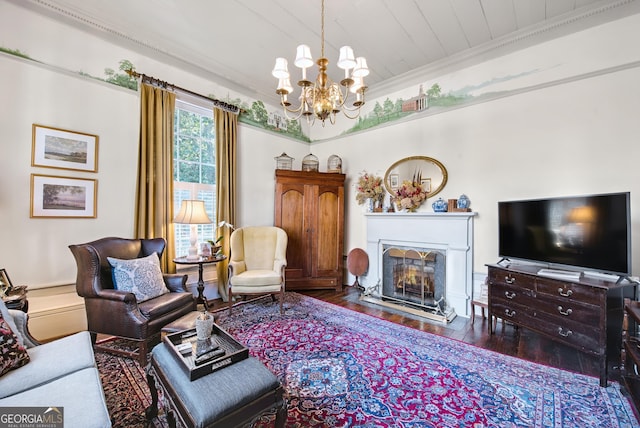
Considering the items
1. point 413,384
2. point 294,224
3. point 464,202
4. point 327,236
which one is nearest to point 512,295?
point 464,202

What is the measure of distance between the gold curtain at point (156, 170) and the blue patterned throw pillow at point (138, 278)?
0.77 m

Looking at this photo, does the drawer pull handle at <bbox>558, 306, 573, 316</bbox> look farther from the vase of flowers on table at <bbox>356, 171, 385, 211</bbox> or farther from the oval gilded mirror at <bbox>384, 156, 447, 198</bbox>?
the vase of flowers on table at <bbox>356, 171, 385, 211</bbox>

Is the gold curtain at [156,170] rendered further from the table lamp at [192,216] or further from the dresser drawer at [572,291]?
the dresser drawer at [572,291]

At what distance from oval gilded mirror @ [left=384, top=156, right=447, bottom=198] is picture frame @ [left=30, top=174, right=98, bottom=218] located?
392cm

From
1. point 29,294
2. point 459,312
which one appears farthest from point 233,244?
point 459,312

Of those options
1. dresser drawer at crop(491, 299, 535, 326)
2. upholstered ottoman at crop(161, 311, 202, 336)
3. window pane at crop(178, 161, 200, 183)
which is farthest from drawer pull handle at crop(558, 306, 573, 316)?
window pane at crop(178, 161, 200, 183)

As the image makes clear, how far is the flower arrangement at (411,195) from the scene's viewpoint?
3754 millimetres

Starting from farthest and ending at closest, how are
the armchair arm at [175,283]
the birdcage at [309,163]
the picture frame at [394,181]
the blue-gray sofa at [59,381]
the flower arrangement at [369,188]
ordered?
the birdcage at [309,163] < the flower arrangement at [369,188] < the picture frame at [394,181] < the armchair arm at [175,283] < the blue-gray sofa at [59,381]

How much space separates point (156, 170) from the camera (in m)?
3.25

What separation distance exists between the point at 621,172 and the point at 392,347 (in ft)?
9.23

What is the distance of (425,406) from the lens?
1718 mm

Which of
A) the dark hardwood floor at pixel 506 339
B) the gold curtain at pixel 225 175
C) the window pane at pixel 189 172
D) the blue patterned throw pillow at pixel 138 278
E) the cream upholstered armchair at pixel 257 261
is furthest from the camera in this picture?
the gold curtain at pixel 225 175

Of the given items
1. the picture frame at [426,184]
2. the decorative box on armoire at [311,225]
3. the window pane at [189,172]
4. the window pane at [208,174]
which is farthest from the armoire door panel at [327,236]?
the window pane at [189,172]

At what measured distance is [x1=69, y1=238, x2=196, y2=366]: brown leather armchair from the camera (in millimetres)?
2109
